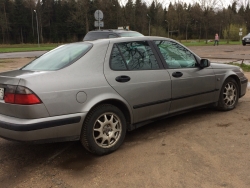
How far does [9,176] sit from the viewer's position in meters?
3.10

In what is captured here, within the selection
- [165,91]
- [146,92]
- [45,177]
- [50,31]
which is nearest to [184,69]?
[165,91]

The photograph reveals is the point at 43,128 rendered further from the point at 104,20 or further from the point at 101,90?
the point at 104,20

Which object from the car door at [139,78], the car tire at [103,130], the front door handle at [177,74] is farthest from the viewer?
the front door handle at [177,74]

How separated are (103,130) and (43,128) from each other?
0.80 m

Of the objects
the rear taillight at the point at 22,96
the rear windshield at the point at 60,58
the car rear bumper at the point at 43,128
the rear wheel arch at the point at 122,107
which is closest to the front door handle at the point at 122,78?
the rear wheel arch at the point at 122,107

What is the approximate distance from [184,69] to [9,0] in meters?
74.3

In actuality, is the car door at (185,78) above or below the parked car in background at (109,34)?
below

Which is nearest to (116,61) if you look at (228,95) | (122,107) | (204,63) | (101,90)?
(101,90)

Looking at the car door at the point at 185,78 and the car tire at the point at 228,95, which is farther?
the car tire at the point at 228,95

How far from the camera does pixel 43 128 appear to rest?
3.01m

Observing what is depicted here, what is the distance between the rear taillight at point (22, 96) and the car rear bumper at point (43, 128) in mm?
198

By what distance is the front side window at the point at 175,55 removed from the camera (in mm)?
4290

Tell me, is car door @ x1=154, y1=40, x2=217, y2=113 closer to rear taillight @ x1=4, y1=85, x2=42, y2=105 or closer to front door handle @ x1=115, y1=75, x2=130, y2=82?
front door handle @ x1=115, y1=75, x2=130, y2=82

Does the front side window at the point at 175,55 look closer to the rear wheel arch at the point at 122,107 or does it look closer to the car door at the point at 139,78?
the car door at the point at 139,78
